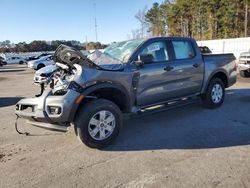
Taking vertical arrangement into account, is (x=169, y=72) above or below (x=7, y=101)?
above

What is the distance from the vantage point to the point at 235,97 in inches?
346

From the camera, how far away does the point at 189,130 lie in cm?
572

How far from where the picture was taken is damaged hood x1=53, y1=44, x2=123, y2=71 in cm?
502

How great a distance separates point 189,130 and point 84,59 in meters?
2.41

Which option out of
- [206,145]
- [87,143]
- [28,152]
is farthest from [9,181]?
[206,145]

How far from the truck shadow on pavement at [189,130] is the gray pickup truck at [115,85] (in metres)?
0.37

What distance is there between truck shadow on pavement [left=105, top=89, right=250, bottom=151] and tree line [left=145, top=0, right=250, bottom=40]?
39.6m

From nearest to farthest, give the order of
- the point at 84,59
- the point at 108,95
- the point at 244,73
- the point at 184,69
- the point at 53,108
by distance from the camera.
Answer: the point at 53,108 → the point at 84,59 → the point at 108,95 → the point at 184,69 → the point at 244,73

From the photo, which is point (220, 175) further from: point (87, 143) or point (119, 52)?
point (119, 52)

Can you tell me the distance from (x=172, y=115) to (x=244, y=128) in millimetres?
1684

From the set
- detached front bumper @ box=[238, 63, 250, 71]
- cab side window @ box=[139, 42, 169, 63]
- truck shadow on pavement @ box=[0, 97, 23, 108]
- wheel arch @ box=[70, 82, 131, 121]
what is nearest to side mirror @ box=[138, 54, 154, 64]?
cab side window @ box=[139, 42, 169, 63]

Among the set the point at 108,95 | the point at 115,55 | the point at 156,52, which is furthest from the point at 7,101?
the point at 156,52

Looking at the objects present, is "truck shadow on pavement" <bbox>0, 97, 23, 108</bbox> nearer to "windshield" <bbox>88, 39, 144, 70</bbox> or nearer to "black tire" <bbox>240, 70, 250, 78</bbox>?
"windshield" <bbox>88, 39, 144, 70</bbox>

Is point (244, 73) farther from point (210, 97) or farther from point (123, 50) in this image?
point (123, 50)
